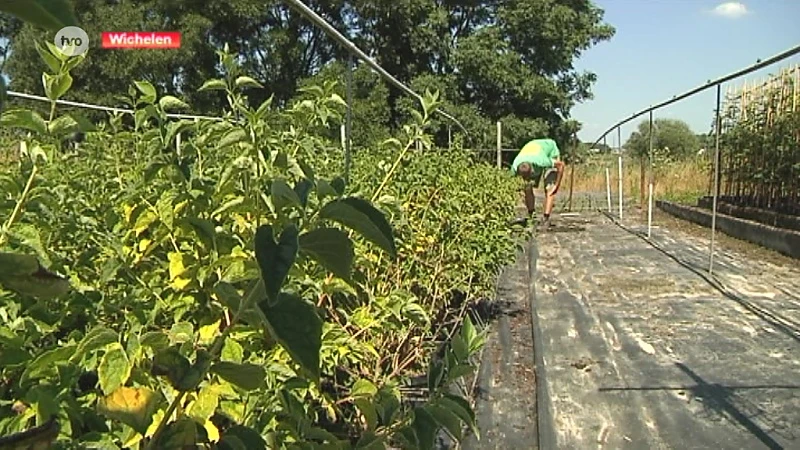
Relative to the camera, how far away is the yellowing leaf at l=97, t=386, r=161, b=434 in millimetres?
660

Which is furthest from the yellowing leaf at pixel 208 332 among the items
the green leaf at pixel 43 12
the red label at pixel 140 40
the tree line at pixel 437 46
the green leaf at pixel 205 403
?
the tree line at pixel 437 46

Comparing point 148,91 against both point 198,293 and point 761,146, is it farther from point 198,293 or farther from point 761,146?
point 761,146

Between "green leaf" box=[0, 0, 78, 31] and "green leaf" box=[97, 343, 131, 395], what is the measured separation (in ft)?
1.68

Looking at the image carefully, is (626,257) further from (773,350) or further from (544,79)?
(544,79)

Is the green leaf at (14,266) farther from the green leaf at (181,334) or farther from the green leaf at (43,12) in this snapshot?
the green leaf at (181,334)

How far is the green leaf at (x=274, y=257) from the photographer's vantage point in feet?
1.35

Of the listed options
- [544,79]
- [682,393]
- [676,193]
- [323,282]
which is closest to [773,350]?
[682,393]

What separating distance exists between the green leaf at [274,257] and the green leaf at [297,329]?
2 cm

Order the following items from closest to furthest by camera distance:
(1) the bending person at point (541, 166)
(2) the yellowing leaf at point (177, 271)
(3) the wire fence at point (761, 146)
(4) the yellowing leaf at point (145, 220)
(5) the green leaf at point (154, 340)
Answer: (5) the green leaf at point (154, 340) < (2) the yellowing leaf at point (177, 271) < (4) the yellowing leaf at point (145, 220) < (3) the wire fence at point (761, 146) < (1) the bending person at point (541, 166)

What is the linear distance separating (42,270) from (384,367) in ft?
6.48

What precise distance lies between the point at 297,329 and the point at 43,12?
218 millimetres

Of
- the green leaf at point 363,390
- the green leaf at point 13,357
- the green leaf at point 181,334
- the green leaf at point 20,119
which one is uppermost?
the green leaf at point 20,119

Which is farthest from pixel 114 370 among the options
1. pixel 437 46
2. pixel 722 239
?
pixel 437 46

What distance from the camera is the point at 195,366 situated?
597 millimetres
